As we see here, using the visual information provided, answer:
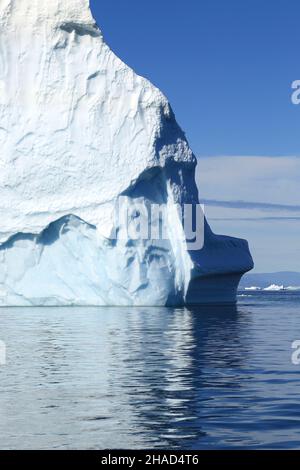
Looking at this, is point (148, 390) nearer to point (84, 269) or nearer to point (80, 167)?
point (84, 269)

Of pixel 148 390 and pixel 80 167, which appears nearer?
pixel 148 390

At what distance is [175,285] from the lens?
86.5ft

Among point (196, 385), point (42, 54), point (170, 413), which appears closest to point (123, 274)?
point (42, 54)

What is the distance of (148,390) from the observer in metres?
8.95

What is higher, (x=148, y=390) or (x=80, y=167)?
(x=80, y=167)

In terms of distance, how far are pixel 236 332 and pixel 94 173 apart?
994 centimetres

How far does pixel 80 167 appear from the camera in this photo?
25.8 meters

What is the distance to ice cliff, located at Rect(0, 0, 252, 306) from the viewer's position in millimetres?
25375

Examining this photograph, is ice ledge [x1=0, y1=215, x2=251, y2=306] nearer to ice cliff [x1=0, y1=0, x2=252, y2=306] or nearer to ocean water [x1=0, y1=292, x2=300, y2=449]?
ice cliff [x1=0, y1=0, x2=252, y2=306]

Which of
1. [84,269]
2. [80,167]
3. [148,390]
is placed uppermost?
[80,167]

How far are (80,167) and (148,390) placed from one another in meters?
17.4

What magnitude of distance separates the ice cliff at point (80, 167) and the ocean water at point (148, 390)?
8.49 m


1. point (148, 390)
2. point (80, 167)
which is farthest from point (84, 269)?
point (148, 390)

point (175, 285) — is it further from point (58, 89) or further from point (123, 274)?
point (58, 89)
